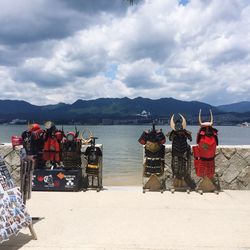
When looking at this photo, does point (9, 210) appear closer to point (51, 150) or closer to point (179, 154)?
point (51, 150)

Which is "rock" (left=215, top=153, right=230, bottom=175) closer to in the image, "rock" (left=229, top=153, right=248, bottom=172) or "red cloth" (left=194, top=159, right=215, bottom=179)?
"rock" (left=229, top=153, right=248, bottom=172)

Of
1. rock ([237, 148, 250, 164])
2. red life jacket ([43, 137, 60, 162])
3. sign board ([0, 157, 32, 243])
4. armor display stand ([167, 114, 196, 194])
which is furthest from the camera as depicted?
rock ([237, 148, 250, 164])

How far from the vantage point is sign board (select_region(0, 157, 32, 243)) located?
4.97m

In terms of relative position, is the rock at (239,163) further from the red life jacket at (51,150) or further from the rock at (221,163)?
the red life jacket at (51,150)

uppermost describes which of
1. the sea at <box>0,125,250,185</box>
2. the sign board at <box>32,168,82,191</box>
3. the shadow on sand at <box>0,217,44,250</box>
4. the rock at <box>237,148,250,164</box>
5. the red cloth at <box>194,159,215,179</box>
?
the rock at <box>237,148,250,164</box>

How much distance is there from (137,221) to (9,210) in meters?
2.13

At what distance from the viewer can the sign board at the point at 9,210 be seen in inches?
196

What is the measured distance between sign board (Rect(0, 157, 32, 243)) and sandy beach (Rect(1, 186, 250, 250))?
0.29m

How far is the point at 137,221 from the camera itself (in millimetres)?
6473

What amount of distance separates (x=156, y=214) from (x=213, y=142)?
8.93 feet

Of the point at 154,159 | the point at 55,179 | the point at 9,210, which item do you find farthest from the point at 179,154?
the point at 9,210

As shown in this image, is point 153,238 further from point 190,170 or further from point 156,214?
point 190,170

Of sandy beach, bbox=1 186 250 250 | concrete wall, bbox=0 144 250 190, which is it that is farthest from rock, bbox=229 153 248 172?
sandy beach, bbox=1 186 250 250

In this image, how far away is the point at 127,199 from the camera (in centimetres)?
828
